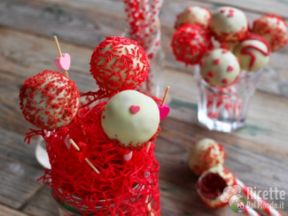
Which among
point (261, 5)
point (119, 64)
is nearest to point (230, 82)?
point (119, 64)

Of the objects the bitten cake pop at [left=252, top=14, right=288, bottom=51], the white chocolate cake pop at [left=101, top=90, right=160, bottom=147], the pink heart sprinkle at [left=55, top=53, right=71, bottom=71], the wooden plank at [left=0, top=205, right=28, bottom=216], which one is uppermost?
the pink heart sprinkle at [left=55, top=53, right=71, bottom=71]

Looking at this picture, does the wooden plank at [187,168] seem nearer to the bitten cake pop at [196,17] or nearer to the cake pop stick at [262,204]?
the cake pop stick at [262,204]

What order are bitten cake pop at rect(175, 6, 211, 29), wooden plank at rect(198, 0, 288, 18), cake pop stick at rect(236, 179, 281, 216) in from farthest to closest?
1. wooden plank at rect(198, 0, 288, 18)
2. bitten cake pop at rect(175, 6, 211, 29)
3. cake pop stick at rect(236, 179, 281, 216)

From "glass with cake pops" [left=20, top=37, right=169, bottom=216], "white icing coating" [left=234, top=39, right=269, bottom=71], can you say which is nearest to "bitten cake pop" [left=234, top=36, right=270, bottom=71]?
"white icing coating" [left=234, top=39, right=269, bottom=71]

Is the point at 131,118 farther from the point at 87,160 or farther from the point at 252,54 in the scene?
the point at 252,54

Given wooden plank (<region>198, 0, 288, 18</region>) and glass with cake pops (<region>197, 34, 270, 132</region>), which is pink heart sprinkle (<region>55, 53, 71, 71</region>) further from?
wooden plank (<region>198, 0, 288, 18</region>)

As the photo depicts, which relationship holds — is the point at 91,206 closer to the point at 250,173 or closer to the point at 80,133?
the point at 80,133

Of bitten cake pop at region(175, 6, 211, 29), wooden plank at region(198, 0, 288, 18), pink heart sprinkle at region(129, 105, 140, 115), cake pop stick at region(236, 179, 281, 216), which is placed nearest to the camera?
pink heart sprinkle at region(129, 105, 140, 115)

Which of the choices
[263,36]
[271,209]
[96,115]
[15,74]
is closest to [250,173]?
[271,209]
